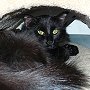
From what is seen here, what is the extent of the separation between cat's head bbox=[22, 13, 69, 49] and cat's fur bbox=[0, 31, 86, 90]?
1.32 ft

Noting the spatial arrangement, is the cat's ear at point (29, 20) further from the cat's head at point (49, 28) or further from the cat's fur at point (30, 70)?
the cat's fur at point (30, 70)

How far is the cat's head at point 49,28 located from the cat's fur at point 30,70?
1.32ft

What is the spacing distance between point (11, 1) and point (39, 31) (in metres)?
0.31

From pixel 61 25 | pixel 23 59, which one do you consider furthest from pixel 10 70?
pixel 61 25

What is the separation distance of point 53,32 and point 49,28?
3 cm

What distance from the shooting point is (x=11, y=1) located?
1301mm

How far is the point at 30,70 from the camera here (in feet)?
3.03

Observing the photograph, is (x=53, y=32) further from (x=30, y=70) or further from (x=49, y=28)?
(x=30, y=70)

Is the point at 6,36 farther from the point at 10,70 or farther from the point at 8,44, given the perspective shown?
Answer: the point at 10,70

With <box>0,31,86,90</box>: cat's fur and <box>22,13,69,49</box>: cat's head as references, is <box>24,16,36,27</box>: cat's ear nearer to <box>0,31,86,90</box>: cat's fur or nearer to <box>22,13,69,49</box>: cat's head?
<box>22,13,69,49</box>: cat's head

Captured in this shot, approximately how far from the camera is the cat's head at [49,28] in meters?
1.52

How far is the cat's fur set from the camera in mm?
874

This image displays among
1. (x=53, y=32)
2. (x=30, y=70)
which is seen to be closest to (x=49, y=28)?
(x=53, y=32)

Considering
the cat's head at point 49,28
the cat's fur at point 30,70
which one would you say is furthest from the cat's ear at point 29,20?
the cat's fur at point 30,70
